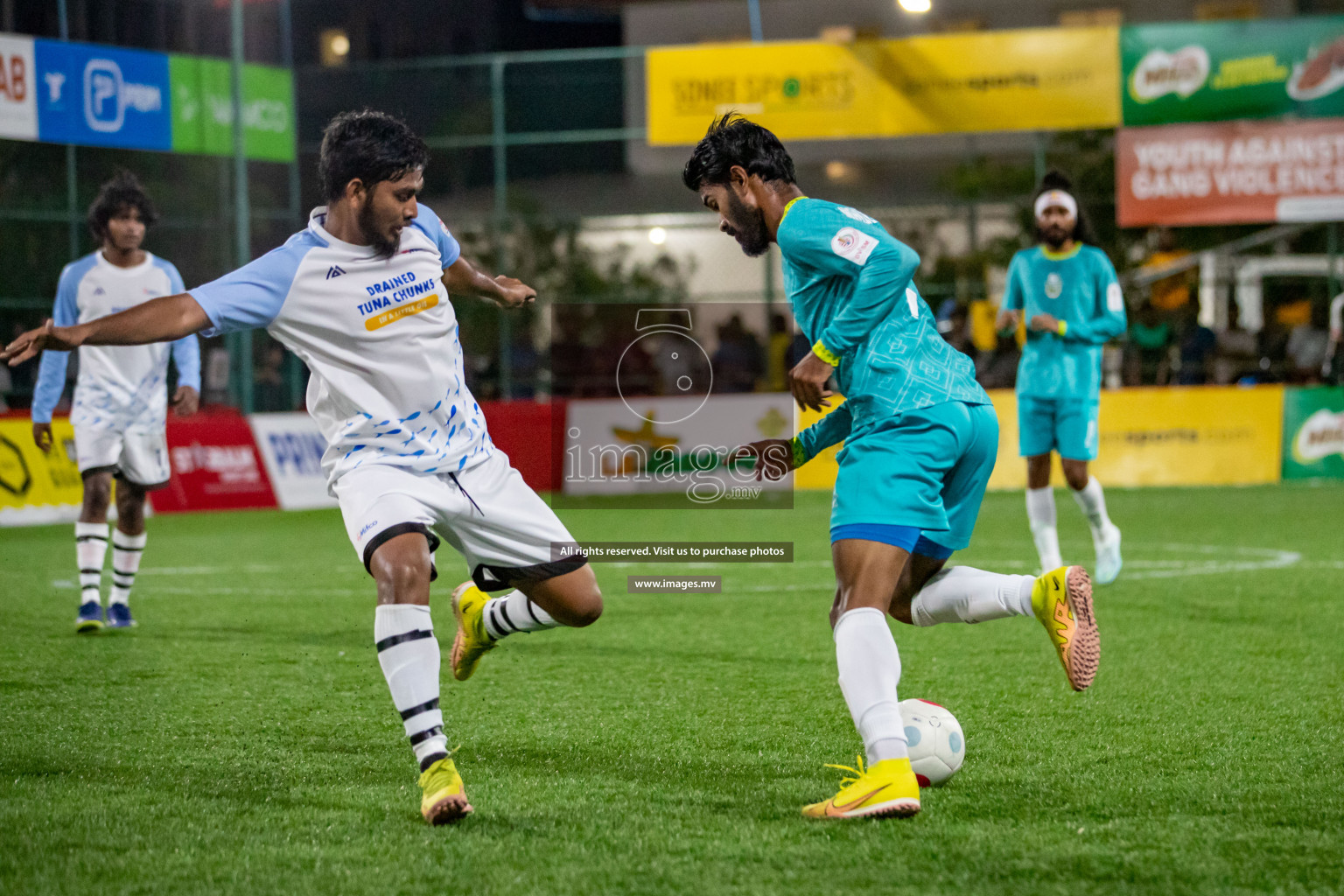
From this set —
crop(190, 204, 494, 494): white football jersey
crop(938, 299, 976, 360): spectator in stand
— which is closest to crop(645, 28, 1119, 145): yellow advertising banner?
crop(938, 299, 976, 360): spectator in stand

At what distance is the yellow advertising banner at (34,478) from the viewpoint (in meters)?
14.1

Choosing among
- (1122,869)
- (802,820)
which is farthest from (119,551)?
(1122,869)

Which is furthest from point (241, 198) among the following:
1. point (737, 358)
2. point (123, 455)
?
point (123, 455)

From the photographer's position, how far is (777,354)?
19.1 m

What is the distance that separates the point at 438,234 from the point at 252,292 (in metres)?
0.76

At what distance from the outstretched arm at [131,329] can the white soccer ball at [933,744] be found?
221 cm

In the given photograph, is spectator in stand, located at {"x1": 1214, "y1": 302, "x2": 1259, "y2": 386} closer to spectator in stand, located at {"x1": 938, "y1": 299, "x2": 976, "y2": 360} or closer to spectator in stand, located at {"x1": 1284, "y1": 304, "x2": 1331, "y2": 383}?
spectator in stand, located at {"x1": 1284, "y1": 304, "x2": 1331, "y2": 383}

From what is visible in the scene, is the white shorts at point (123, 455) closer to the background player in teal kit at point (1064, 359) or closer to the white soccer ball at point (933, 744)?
the background player in teal kit at point (1064, 359)

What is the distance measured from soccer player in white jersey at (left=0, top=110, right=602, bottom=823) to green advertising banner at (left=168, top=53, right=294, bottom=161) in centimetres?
1605

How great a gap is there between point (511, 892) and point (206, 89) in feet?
58.9

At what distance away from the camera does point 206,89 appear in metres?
19.5

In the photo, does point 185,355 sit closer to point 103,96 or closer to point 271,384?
point 271,384

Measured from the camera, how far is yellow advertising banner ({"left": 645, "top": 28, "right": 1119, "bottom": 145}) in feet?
63.1

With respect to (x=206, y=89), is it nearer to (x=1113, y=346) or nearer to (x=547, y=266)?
(x=547, y=266)
